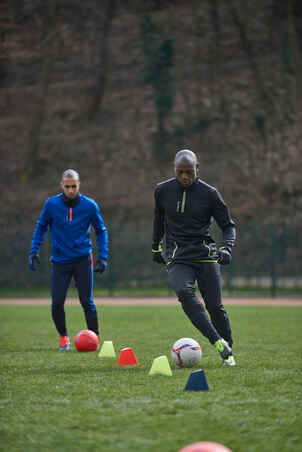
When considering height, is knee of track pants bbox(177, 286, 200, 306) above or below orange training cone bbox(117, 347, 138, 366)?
above

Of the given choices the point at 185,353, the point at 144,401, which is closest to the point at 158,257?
the point at 185,353

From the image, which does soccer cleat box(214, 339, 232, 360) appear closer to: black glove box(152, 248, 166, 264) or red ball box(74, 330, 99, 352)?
black glove box(152, 248, 166, 264)

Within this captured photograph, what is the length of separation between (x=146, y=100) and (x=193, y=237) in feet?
100

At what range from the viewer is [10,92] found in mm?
39125

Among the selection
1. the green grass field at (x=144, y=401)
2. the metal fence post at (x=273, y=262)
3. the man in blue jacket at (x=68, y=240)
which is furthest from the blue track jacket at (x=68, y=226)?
the metal fence post at (x=273, y=262)

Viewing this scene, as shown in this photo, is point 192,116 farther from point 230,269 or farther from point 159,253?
point 159,253

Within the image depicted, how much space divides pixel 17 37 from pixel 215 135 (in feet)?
36.8

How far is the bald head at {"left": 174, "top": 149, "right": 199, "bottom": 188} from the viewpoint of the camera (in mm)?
6879

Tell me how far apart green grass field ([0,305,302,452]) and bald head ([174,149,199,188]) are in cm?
187


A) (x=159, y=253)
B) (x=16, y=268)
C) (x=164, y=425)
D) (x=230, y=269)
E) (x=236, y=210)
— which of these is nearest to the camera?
(x=164, y=425)

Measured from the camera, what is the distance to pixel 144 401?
5180 mm

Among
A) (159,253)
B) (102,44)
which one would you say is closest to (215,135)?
(102,44)

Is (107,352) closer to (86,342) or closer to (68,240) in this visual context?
(86,342)

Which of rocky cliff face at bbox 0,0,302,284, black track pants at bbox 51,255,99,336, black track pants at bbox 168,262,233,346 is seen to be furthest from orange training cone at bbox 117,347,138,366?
rocky cliff face at bbox 0,0,302,284
